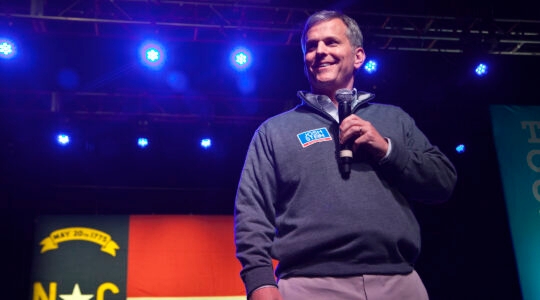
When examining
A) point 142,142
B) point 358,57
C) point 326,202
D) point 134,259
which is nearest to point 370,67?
point 142,142

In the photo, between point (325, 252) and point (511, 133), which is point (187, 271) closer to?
point (511, 133)

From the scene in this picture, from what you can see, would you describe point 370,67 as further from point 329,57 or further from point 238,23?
point 329,57

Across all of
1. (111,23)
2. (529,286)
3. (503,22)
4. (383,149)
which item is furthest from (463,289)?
(383,149)

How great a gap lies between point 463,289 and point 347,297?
583 centimetres

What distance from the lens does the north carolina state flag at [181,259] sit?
223 inches

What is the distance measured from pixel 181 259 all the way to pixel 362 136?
4.73 metres

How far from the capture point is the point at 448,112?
21.3 ft

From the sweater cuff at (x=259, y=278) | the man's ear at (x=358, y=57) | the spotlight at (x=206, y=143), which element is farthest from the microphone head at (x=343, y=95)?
the spotlight at (x=206, y=143)

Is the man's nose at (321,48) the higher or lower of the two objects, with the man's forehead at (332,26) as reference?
lower

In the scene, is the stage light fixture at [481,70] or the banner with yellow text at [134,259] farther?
the stage light fixture at [481,70]

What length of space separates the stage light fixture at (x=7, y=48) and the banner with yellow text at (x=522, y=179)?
14.9ft

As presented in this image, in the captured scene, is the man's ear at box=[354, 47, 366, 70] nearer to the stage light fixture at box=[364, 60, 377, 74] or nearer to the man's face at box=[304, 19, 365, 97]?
the man's face at box=[304, 19, 365, 97]

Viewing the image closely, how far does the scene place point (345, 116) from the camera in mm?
1537

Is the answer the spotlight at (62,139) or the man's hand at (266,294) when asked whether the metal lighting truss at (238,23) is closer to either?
the spotlight at (62,139)
